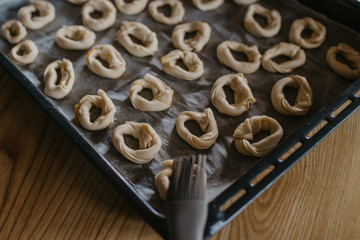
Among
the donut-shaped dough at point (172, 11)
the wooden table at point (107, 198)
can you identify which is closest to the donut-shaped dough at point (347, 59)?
the wooden table at point (107, 198)

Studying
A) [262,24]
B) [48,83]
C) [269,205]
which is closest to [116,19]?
[48,83]

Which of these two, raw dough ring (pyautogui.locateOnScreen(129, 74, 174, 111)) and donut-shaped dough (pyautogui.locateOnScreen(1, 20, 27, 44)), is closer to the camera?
raw dough ring (pyautogui.locateOnScreen(129, 74, 174, 111))

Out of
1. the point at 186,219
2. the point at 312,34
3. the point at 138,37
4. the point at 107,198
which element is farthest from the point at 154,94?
the point at 312,34

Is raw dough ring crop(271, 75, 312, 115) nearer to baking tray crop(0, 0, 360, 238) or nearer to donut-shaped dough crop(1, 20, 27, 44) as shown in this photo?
baking tray crop(0, 0, 360, 238)

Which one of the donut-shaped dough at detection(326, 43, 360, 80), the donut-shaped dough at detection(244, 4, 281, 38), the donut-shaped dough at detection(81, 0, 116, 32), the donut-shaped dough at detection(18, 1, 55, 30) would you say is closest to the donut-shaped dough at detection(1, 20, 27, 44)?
the donut-shaped dough at detection(18, 1, 55, 30)

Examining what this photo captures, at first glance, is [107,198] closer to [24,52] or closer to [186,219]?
[186,219]

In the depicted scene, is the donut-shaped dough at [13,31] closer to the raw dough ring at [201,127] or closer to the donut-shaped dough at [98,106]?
the donut-shaped dough at [98,106]
